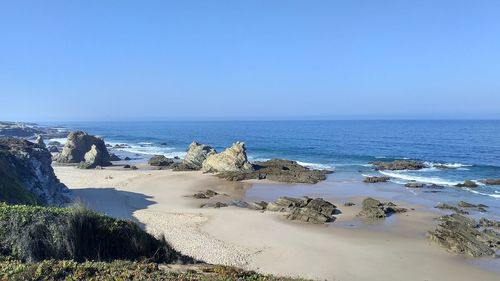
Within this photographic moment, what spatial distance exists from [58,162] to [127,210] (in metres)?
32.7

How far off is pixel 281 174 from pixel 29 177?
1025 inches

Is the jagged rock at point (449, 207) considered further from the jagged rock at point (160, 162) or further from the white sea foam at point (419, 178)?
the jagged rock at point (160, 162)

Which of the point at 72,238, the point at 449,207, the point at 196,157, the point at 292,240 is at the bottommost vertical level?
the point at 292,240

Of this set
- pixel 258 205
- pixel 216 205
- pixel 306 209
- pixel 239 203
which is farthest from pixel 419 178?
pixel 216 205

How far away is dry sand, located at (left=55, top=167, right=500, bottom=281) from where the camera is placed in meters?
19.1

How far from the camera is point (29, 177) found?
27.7m

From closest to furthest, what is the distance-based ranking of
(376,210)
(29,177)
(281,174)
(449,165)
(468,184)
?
(29,177) → (376,210) → (468,184) → (281,174) → (449,165)

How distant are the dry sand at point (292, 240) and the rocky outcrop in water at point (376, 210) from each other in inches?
30.5

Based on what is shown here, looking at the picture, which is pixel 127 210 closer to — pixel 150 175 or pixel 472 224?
pixel 150 175

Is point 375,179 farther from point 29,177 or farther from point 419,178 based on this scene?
point 29,177

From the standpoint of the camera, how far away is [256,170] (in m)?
49.2

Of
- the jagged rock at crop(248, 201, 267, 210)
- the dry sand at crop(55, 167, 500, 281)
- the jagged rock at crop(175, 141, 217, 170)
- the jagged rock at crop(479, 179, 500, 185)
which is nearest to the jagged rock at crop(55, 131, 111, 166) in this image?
the jagged rock at crop(175, 141, 217, 170)

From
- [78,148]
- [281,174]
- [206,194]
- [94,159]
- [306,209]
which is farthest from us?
[78,148]

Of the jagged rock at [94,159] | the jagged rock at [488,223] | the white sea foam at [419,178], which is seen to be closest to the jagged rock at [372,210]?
the jagged rock at [488,223]
